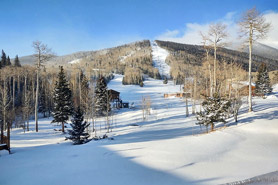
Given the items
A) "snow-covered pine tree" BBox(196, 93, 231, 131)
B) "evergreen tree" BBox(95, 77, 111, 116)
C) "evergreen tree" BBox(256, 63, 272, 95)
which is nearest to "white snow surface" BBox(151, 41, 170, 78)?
"evergreen tree" BBox(256, 63, 272, 95)

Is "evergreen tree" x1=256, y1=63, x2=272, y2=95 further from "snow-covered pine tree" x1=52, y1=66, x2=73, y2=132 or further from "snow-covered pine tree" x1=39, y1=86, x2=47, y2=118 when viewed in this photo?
"snow-covered pine tree" x1=39, y1=86, x2=47, y2=118

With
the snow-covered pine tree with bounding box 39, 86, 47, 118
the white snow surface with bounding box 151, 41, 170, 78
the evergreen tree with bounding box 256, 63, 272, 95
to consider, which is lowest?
the snow-covered pine tree with bounding box 39, 86, 47, 118

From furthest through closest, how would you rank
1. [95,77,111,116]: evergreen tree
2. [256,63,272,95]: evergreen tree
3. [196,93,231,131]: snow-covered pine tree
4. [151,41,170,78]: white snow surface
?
[151,41,170,78]: white snow surface → [256,63,272,95]: evergreen tree → [95,77,111,116]: evergreen tree → [196,93,231,131]: snow-covered pine tree

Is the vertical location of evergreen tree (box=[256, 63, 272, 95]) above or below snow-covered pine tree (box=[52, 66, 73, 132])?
above

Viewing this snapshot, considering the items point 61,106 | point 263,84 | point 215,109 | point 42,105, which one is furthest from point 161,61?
point 215,109

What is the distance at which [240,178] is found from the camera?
4.91 metres

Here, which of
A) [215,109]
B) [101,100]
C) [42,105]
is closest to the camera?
[215,109]

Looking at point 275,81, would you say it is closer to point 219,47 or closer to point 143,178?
point 219,47

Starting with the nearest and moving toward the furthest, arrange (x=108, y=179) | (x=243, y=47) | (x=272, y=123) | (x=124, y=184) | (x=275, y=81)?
1. (x=124, y=184)
2. (x=108, y=179)
3. (x=272, y=123)
4. (x=243, y=47)
5. (x=275, y=81)

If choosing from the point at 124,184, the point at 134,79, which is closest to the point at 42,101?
the point at 124,184

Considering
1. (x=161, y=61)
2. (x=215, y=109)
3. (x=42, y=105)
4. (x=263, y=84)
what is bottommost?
(x=42, y=105)

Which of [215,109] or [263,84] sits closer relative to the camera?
[215,109]

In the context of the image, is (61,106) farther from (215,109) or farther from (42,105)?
(42,105)

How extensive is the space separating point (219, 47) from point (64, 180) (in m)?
17.3
